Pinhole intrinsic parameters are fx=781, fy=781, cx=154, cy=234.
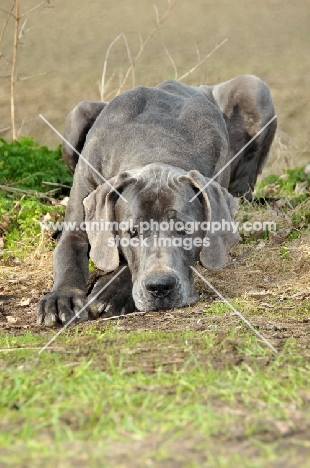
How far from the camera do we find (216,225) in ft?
15.7

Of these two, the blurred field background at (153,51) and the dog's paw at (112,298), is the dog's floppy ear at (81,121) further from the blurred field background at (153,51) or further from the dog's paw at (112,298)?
the blurred field background at (153,51)

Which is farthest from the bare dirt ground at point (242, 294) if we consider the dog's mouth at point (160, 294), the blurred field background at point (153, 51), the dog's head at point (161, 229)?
the blurred field background at point (153, 51)

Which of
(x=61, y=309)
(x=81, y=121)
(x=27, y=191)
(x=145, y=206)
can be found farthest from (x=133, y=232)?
(x=27, y=191)

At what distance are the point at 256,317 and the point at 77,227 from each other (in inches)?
71.7

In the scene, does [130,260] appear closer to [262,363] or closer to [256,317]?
[256,317]

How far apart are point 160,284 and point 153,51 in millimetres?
8704

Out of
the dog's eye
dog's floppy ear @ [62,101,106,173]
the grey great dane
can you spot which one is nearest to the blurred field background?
dog's floppy ear @ [62,101,106,173]

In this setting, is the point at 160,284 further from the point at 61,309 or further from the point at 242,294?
the point at 242,294

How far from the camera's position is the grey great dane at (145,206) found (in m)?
4.54

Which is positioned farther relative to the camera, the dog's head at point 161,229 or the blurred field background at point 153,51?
the blurred field background at point 153,51

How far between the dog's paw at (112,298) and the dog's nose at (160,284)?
1.17 feet

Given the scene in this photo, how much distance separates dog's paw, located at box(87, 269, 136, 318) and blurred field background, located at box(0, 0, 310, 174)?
5.20 m

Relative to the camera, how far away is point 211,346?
330 centimetres

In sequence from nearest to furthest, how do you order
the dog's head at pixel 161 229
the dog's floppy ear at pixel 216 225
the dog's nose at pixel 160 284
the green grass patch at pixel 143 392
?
the green grass patch at pixel 143 392 → the dog's nose at pixel 160 284 → the dog's head at pixel 161 229 → the dog's floppy ear at pixel 216 225
